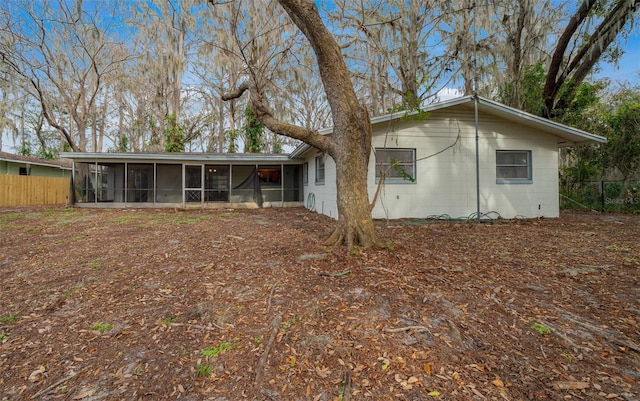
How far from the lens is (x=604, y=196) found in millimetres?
11617

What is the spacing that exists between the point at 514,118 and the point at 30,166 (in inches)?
967

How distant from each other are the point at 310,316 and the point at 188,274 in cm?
198

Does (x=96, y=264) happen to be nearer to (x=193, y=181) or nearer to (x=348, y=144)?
(x=348, y=144)

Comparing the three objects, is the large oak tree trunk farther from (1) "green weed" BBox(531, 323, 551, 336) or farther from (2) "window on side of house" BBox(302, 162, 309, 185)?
(2) "window on side of house" BBox(302, 162, 309, 185)

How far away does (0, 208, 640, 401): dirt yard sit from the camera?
2115 millimetres

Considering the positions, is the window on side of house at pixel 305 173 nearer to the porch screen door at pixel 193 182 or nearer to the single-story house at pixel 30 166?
the porch screen door at pixel 193 182

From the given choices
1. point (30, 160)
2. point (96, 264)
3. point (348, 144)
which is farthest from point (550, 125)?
point (30, 160)

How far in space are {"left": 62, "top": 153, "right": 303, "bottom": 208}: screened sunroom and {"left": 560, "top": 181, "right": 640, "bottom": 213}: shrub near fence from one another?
1100 cm

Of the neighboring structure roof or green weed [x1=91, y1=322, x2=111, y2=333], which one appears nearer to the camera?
green weed [x1=91, y1=322, x2=111, y2=333]

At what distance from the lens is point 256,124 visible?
18203mm

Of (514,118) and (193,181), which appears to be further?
(193,181)

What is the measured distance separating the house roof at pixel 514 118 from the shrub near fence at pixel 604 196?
3.36 metres

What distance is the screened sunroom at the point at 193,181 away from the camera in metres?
14.0

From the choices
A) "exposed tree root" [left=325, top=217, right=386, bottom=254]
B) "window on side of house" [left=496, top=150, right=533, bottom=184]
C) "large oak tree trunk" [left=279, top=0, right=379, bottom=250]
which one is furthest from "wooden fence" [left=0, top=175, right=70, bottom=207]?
"window on side of house" [left=496, top=150, right=533, bottom=184]
